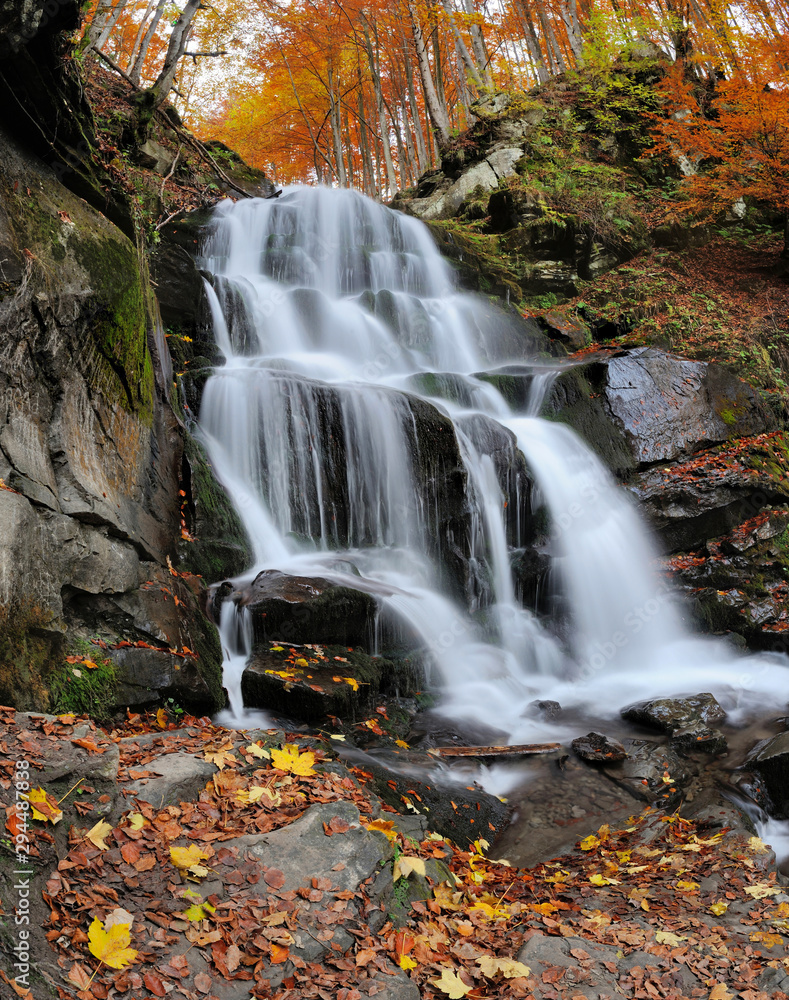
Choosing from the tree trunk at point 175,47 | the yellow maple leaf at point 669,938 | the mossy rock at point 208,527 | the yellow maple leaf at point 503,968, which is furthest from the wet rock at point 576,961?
the tree trunk at point 175,47

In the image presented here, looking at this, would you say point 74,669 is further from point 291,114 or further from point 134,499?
point 291,114

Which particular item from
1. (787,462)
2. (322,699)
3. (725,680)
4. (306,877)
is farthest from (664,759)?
(787,462)

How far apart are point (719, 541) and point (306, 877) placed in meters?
8.64

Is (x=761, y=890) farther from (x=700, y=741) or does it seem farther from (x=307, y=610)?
(x=307, y=610)

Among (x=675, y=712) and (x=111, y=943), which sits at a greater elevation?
(x=111, y=943)

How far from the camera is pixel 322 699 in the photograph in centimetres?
553

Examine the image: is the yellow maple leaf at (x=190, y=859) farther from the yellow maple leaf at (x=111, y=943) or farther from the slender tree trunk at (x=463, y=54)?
the slender tree trunk at (x=463, y=54)

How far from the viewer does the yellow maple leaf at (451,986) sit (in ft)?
8.79

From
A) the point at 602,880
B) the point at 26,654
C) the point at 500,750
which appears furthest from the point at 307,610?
the point at 602,880

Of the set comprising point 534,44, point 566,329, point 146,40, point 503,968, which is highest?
point 534,44

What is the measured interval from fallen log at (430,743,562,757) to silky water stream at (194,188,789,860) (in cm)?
34

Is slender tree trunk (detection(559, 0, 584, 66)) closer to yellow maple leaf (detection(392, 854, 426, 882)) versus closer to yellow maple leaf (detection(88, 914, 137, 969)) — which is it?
yellow maple leaf (detection(392, 854, 426, 882))

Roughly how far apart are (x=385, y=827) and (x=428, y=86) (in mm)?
19786

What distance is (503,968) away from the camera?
2.86 m
